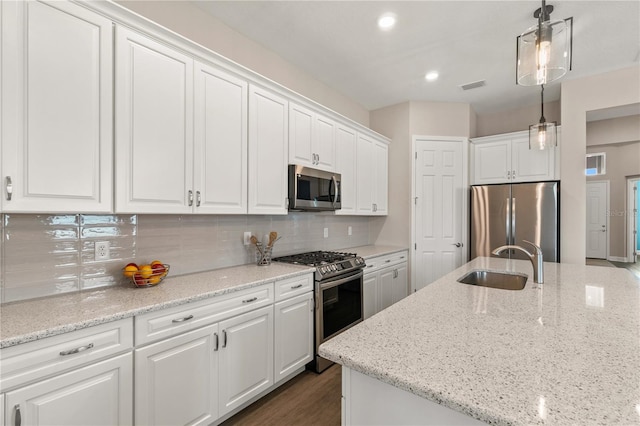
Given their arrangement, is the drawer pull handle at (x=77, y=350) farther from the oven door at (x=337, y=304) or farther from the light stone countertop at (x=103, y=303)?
the oven door at (x=337, y=304)

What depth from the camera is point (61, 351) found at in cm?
123

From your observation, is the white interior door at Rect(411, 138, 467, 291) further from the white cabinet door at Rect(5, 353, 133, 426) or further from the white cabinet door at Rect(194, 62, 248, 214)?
the white cabinet door at Rect(5, 353, 133, 426)

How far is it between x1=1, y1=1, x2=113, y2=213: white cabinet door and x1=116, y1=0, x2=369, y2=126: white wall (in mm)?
638

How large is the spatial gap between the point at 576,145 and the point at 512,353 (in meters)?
3.76

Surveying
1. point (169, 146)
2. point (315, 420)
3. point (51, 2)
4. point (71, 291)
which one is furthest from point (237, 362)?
point (51, 2)

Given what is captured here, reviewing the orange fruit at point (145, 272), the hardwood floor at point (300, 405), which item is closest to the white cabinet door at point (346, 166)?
the hardwood floor at point (300, 405)

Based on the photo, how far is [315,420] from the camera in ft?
6.59

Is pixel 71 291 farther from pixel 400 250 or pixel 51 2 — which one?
pixel 400 250

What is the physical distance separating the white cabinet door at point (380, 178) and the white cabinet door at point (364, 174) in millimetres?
91

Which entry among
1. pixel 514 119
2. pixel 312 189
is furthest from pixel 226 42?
pixel 514 119

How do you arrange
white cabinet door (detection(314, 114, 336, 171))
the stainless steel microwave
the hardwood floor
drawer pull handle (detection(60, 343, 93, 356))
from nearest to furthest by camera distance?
drawer pull handle (detection(60, 343, 93, 356)), the hardwood floor, the stainless steel microwave, white cabinet door (detection(314, 114, 336, 171))

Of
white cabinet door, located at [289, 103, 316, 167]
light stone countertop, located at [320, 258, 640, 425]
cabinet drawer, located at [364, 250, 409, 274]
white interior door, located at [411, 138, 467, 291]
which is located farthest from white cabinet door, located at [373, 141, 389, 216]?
light stone countertop, located at [320, 258, 640, 425]

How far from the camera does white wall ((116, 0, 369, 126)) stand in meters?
2.12

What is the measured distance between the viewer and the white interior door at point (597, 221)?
643cm
